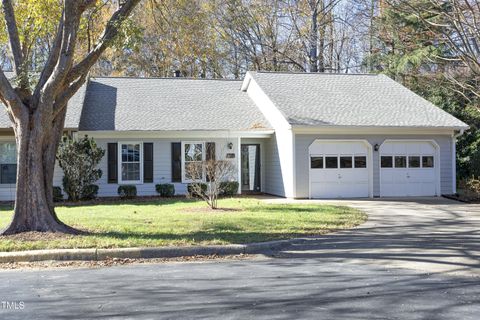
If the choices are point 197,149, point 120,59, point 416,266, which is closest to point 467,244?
point 416,266

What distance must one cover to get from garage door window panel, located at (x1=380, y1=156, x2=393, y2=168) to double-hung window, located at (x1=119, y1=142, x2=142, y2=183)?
10.2m

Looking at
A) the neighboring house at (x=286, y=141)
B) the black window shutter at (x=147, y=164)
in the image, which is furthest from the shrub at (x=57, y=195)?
the black window shutter at (x=147, y=164)

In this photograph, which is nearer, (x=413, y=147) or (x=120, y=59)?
(x=413, y=147)

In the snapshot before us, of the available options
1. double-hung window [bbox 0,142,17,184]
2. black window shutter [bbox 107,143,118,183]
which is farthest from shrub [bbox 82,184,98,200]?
double-hung window [bbox 0,142,17,184]

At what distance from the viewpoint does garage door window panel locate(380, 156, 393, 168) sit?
72.9 feet

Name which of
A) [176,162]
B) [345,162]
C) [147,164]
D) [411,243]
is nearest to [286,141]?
[345,162]

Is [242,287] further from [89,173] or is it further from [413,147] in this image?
[413,147]

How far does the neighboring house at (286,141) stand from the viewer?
21.5 metres

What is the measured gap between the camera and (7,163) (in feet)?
71.6

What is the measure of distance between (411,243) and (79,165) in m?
13.6

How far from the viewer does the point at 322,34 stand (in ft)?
129

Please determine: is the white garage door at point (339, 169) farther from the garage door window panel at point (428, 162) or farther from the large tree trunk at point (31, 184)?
the large tree trunk at point (31, 184)

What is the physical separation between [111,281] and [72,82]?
6172 mm

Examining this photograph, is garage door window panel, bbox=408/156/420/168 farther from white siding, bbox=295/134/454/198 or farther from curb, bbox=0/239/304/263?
curb, bbox=0/239/304/263
